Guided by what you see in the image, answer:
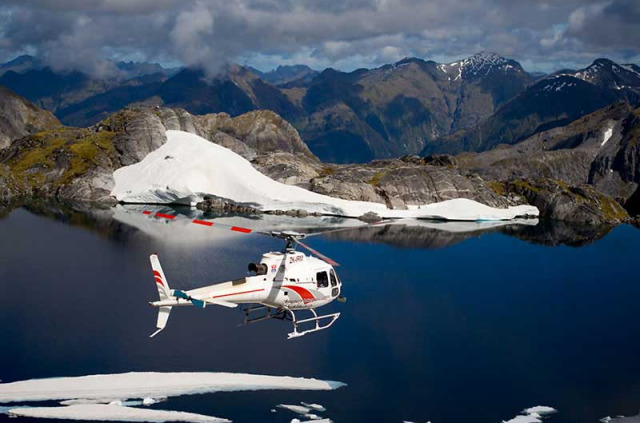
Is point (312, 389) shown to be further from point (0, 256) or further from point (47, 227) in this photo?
point (47, 227)

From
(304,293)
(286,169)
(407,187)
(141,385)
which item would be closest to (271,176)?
(286,169)

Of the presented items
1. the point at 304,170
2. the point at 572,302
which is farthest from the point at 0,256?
the point at 304,170

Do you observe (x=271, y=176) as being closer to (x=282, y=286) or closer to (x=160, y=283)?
(x=282, y=286)

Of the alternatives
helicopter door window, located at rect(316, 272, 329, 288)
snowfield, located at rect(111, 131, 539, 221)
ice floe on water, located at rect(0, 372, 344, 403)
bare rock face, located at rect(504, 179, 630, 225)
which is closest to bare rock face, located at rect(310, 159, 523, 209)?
snowfield, located at rect(111, 131, 539, 221)

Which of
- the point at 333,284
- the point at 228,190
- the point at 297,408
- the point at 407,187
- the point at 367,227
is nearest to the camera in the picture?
the point at 297,408

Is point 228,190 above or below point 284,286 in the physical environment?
above

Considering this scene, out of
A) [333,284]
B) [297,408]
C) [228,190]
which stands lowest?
[297,408]

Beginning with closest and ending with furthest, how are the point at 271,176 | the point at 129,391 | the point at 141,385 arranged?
the point at 129,391, the point at 141,385, the point at 271,176

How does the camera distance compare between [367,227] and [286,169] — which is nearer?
[367,227]
